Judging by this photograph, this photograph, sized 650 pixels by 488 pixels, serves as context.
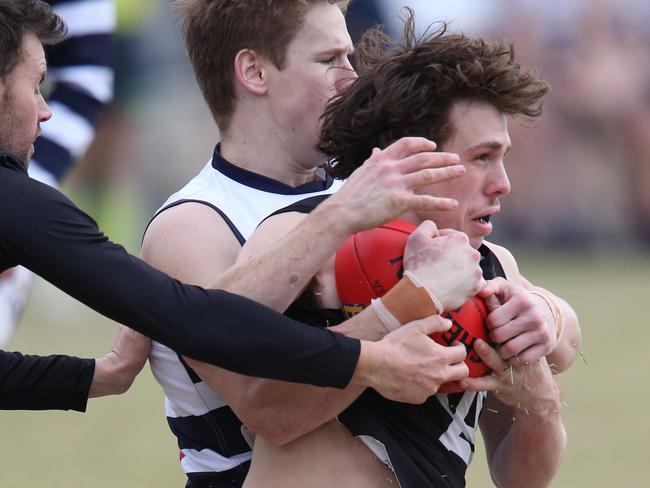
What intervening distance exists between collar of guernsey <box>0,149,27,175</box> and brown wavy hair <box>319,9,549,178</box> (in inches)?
32.2

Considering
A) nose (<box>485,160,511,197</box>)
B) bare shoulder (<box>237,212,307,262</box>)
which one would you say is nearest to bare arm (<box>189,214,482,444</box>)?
bare shoulder (<box>237,212,307,262</box>)

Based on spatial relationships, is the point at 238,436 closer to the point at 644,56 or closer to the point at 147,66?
the point at 147,66

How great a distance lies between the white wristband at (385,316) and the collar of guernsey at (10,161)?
886 mm

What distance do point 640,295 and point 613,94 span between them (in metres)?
3.78

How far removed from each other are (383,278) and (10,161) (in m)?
0.92

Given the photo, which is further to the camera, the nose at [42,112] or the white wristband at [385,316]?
the nose at [42,112]

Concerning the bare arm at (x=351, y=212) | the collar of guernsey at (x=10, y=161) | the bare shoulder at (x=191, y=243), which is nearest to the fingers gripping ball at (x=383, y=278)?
the bare arm at (x=351, y=212)

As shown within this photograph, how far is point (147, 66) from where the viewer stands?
15523 mm

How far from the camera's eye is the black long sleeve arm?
2854 mm

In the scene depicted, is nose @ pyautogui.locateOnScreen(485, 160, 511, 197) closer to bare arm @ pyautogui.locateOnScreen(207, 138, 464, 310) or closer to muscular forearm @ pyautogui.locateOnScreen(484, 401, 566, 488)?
bare arm @ pyautogui.locateOnScreen(207, 138, 464, 310)

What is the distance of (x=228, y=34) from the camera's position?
3.82 metres

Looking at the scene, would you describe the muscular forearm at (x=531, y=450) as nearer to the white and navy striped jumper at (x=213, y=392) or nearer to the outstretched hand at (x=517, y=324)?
the outstretched hand at (x=517, y=324)

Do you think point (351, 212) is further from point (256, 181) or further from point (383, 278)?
point (256, 181)

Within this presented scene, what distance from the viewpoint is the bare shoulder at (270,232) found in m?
3.11
